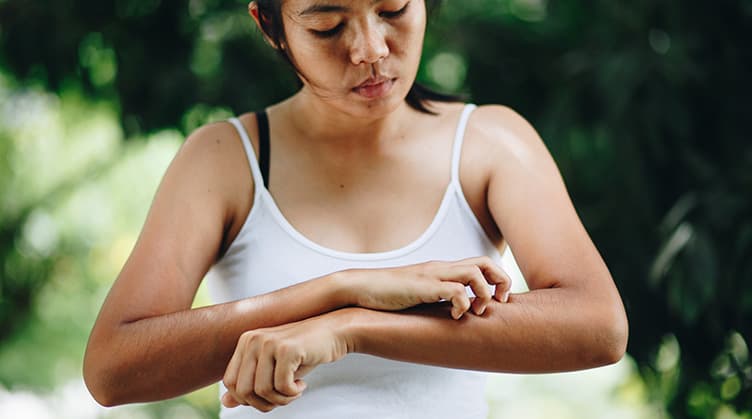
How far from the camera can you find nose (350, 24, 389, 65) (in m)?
1.13

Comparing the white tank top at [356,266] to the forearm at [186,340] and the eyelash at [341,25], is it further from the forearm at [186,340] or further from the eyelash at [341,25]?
the eyelash at [341,25]

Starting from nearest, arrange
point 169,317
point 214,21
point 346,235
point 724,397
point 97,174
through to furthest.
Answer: point 169,317 → point 346,235 → point 724,397 → point 214,21 → point 97,174

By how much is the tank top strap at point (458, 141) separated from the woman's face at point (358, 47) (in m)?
0.13

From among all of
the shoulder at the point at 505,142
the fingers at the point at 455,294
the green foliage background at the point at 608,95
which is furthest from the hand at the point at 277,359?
the green foliage background at the point at 608,95

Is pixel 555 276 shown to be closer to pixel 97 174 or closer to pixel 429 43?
pixel 429 43

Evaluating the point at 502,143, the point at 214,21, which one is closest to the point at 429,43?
the point at 214,21

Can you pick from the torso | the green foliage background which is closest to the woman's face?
the torso

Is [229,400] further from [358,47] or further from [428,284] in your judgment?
[358,47]

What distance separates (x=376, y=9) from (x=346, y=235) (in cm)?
29

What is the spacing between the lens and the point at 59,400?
331 centimetres

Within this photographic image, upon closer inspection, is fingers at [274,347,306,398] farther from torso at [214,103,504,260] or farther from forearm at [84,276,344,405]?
torso at [214,103,504,260]

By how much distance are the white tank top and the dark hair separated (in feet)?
0.49

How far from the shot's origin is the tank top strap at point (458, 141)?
4.17 feet

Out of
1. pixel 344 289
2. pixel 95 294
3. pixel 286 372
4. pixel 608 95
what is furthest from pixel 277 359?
pixel 95 294
